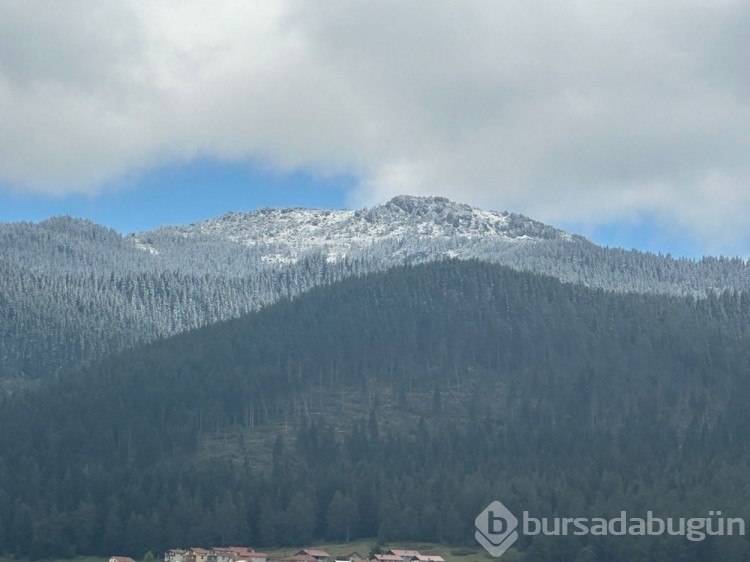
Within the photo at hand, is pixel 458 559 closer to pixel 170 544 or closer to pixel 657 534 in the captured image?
pixel 657 534

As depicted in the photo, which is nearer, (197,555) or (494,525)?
(197,555)

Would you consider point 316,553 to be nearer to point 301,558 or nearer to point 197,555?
point 301,558

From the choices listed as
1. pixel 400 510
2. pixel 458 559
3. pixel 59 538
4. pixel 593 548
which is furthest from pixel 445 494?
pixel 59 538

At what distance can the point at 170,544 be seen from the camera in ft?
603

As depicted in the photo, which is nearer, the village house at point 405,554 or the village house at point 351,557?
the village house at point 351,557

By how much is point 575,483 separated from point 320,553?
37.2 meters

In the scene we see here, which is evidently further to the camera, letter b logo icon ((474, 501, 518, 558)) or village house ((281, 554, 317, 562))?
letter b logo icon ((474, 501, 518, 558))

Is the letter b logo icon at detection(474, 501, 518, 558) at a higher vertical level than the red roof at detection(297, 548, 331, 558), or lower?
higher

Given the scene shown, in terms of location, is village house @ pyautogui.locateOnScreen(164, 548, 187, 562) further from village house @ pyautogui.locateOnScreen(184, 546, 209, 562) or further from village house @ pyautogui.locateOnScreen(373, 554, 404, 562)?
village house @ pyautogui.locateOnScreen(373, 554, 404, 562)

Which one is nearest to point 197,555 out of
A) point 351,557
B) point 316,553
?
point 316,553

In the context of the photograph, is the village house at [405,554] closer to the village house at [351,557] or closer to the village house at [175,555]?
the village house at [351,557]

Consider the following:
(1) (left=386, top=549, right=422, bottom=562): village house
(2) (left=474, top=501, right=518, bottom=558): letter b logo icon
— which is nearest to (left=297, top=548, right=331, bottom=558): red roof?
(1) (left=386, top=549, right=422, bottom=562): village house

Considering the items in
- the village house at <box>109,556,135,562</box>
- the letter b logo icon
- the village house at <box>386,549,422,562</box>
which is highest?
the letter b logo icon

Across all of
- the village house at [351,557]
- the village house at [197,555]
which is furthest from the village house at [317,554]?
the village house at [197,555]
